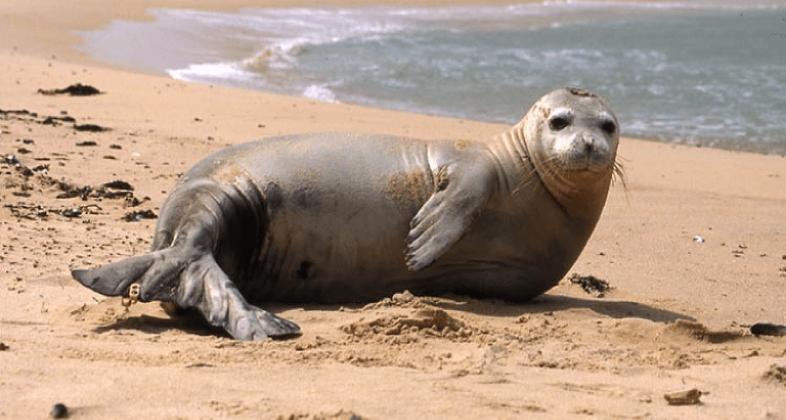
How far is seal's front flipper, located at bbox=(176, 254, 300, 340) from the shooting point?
4.75m

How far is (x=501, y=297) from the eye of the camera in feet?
19.1

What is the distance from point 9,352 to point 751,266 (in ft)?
13.6

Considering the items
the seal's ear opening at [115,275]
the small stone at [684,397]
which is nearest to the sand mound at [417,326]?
the seal's ear opening at [115,275]

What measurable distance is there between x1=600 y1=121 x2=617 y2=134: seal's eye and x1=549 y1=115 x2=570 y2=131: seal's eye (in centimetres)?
15

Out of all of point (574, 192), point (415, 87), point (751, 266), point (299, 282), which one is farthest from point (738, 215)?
point (415, 87)

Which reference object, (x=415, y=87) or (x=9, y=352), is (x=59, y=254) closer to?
(x=9, y=352)

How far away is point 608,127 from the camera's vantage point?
5805 millimetres

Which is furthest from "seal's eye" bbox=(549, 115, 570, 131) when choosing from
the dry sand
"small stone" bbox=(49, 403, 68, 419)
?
"small stone" bbox=(49, 403, 68, 419)

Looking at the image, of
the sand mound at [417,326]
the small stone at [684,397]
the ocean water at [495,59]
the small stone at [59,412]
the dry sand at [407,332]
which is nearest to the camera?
the small stone at [59,412]

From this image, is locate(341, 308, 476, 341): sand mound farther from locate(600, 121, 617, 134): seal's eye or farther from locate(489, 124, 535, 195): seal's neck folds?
locate(600, 121, 617, 134): seal's eye

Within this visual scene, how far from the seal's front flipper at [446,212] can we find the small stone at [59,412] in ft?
7.02

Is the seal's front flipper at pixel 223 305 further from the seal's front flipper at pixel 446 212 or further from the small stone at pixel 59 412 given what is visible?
the small stone at pixel 59 412

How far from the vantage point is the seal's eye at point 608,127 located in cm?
579

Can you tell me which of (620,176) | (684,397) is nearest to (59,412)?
(684,397)
